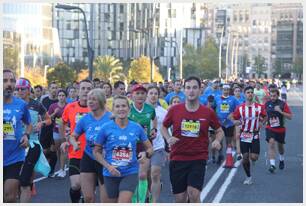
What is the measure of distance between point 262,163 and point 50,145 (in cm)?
489

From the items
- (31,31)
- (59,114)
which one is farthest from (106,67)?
(59,114)

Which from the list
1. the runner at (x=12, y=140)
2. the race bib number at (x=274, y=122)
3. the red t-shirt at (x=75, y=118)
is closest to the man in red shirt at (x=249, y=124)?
the race bib number at (x=274, y=122)

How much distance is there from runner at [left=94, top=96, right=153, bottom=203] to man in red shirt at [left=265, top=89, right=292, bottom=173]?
773cm

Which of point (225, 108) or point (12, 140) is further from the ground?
point (12, 140)

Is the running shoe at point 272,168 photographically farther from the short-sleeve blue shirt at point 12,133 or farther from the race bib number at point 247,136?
the short-sleeve blue shirt at point 12,133

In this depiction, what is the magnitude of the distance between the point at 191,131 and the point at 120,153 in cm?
116

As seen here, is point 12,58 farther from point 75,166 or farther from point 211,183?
point 75,166

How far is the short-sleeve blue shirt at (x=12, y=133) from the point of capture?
8.53m

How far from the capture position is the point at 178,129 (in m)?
8.86

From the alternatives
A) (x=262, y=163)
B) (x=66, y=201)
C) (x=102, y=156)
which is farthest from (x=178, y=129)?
(x=262, y=163)

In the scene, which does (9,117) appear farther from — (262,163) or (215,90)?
(215,90)

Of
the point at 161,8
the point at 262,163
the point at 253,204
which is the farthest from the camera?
the point at 161,8

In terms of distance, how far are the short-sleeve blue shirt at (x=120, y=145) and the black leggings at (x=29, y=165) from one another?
1.51 m

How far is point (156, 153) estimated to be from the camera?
430 inches
